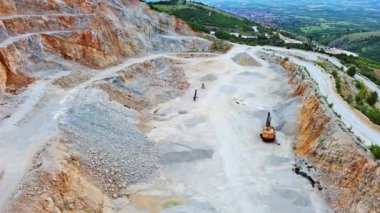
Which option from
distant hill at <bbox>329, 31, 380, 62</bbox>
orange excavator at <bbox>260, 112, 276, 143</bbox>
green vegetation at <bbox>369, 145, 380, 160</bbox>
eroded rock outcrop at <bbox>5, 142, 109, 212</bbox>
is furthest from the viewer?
distant hill at <bbox>329, 31, 380, 62</bbox>

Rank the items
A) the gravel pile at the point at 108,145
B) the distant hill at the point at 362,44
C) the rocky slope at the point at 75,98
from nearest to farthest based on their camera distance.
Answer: the rocky slope at the point at 75,98 → the gravel pile at the point at 108,145 → the distant hill at the point at 362,44

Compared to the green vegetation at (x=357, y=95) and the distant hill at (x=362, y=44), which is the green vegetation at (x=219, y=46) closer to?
the green vegetation at (x=357, y=95)

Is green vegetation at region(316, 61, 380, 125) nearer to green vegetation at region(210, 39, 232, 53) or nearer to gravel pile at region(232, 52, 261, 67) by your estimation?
gravel pile at region(232, 52, 261, 67)

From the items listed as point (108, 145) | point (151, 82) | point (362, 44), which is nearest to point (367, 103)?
point (151, 82)

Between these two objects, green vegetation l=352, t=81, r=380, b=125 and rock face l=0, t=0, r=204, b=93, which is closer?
green vegetation l=352, t=81, r=380, b=125

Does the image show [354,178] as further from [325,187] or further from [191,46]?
[191,46]

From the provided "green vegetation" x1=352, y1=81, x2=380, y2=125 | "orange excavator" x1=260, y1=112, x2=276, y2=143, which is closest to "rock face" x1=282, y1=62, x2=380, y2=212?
"orange excavator" x1=260, y1=112, x2=276, y2=143

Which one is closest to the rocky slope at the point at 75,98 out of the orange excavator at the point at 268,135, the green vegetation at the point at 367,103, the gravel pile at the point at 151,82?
the gravel pile at the point at 151,82
